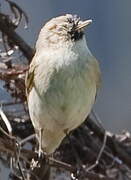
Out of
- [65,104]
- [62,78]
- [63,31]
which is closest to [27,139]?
[65,104]

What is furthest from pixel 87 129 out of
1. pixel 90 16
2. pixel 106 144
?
pixel 90 16

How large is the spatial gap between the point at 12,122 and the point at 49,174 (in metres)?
0.49

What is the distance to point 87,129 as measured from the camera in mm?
6164

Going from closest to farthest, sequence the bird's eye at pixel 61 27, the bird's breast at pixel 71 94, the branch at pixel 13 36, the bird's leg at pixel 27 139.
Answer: the bird's breast at pixel 71 94
the bird's eye at pixel 61 27
the bird's leg at pixel 27 139
the branch at pixel 13 36

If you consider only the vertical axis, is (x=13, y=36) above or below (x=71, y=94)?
above

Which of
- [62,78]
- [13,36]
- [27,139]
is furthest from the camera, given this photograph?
[13,36]

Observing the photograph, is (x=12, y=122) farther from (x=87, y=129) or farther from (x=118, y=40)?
(x=118, y=40)

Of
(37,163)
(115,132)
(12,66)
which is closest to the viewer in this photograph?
(37,163)

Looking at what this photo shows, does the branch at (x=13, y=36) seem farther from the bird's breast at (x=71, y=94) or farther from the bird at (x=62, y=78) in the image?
the bird's breast at (x=71, y=94)

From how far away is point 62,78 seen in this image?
5566 millimetres

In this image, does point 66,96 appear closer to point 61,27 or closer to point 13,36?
point 61,27

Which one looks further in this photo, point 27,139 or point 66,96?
point 27,139

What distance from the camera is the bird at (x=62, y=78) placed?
220 inches

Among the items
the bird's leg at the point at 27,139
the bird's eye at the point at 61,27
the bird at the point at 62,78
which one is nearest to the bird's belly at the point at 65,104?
the bird at the point at 62,78
